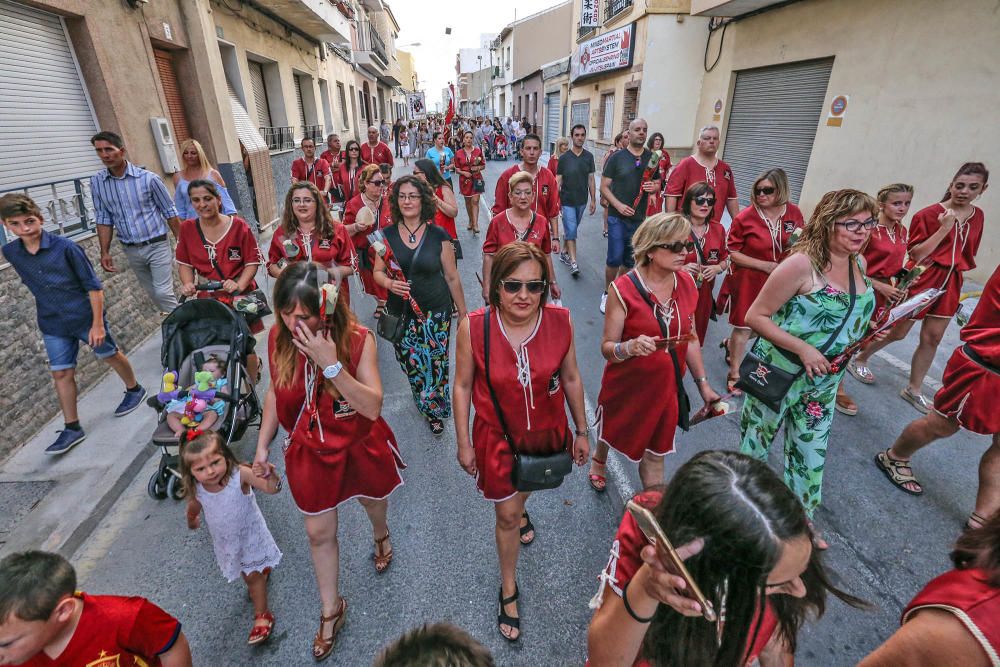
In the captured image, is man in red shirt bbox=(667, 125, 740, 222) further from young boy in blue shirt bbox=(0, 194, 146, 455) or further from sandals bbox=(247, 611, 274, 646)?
young boy in blue shirt bbox=(0, 194, 146, 455)

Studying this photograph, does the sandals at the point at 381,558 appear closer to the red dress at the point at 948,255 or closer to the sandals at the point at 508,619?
the sandals at the point at 508,619

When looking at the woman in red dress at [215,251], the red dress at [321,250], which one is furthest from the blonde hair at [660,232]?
the woman in red dress at [215,251]

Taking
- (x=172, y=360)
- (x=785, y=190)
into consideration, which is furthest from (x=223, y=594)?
(x=785, y=190)

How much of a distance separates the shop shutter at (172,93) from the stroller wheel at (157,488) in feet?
23.0

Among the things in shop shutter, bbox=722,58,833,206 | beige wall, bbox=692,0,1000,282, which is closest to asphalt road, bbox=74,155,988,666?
beige wall, bbox=692,0,1000,282

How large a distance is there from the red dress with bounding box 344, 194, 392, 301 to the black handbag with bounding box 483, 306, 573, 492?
2352 mm

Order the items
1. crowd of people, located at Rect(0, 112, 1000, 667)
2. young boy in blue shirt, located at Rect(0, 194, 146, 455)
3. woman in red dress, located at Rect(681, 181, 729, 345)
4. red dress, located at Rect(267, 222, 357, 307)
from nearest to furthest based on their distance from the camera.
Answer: crowd of people, located at Rect(0, 112, 1000, 667)
young boy in blue shirt, located at Rect(0, 194, 146, 455)
woman in red dress, located at Rect(681, 181, 729, 345)
red dress, located at Rect(267, 222, 357, 307)

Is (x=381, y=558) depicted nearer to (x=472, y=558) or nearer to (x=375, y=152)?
(x=472, y=558)

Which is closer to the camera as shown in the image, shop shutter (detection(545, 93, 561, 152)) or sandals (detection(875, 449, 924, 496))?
sandals (detection(875, 449, 924, 496))

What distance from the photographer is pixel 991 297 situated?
8.77ft

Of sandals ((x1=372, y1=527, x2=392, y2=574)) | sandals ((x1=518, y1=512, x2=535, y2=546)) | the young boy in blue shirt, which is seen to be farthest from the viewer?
the young boy in blue shirt

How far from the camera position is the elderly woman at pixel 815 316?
8.36 ft

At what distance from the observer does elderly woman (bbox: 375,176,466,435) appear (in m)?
3.95

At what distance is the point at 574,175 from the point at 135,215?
19.3ft
